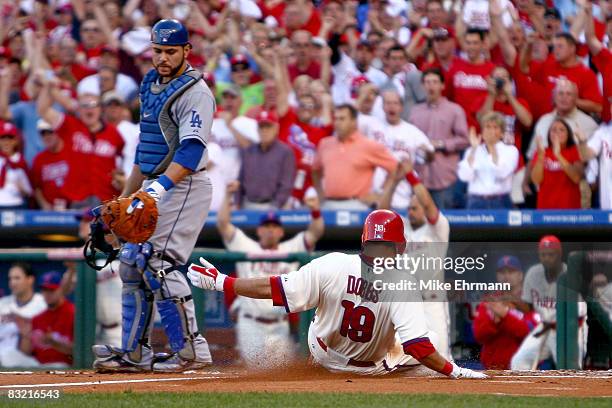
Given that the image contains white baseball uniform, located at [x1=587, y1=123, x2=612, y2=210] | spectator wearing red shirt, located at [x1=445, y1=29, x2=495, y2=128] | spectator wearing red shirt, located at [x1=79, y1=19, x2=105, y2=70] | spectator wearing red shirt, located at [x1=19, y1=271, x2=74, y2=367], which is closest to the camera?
spectator wearing red shirt, located at [x1=19, y1=271, x2=74, y2=367]

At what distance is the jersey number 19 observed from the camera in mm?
5750

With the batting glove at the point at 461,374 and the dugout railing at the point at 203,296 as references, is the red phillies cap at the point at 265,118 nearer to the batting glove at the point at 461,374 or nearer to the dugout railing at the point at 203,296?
the dugout railing at the point at 203,296

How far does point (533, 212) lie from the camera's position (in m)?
9.51

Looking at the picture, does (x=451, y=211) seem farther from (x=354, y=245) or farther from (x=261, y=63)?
(x=261, y=63)

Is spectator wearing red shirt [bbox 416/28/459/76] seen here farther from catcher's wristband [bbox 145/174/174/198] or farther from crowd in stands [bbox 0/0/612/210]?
catcher's wristband [bbox 145/174/174/198]

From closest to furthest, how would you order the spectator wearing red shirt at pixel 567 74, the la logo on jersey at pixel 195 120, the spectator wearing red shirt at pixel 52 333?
the la logo on jersey at pixel 195 120, the spectator wearing red shirt at pixel 52 333, the spectator wearing red shirt at pixel 567 74

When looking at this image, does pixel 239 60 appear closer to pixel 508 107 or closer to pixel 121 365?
pixel 508 107

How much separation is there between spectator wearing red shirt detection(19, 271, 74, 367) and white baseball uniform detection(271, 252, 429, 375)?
116 inches

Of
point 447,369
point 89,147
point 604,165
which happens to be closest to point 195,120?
point 447,369

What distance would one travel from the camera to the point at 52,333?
842 centimetres

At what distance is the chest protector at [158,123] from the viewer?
5.98m

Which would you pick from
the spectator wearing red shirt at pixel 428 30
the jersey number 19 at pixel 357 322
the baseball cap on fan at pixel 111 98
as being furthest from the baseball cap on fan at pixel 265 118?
the jersey number 19 at pixel 357 322

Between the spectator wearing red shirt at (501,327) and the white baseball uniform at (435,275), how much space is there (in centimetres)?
23

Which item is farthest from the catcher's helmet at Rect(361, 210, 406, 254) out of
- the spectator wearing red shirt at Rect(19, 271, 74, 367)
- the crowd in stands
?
the crowd in stands
